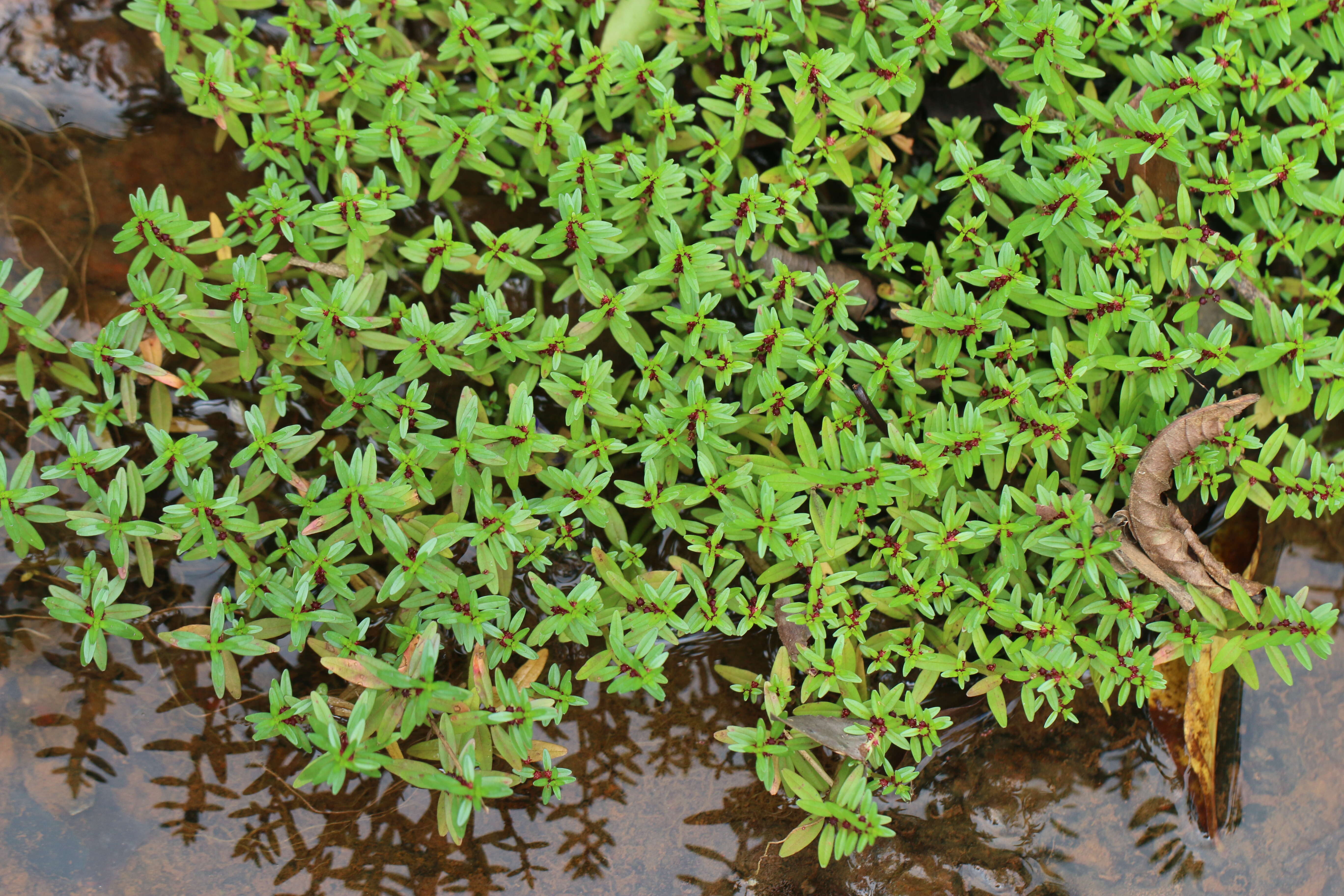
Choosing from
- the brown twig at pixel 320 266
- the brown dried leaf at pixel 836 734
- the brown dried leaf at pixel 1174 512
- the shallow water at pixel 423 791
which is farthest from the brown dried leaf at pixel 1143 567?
the brown twig at pixel 320 266

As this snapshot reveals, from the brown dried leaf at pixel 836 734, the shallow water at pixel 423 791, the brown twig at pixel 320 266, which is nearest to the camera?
the brown dried leaf at pixel 836 734

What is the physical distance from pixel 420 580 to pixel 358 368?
0.90 m

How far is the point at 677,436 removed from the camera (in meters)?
3.27

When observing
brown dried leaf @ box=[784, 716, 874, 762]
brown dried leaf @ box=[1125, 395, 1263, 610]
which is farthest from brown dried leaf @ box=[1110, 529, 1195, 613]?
brown dried leaf @ box=[784, 716, 874, 762]

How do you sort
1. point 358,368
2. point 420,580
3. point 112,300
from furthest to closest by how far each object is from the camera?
point 112,300
point 358,368
point 420,580

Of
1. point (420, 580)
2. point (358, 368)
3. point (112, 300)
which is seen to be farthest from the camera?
point (112, 300)

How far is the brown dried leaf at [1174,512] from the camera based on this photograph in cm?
329

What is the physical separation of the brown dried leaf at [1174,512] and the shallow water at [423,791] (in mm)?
671

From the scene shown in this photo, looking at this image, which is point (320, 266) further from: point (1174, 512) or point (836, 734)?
point (1174, 512)

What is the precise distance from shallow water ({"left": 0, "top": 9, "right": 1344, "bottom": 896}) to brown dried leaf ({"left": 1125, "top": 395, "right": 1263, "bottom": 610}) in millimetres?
671

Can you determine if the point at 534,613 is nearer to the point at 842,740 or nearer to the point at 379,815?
the point at 379,815

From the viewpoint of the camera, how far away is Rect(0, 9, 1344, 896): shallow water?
325 centimetres

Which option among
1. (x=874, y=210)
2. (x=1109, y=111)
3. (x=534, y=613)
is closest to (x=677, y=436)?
(x=534, y=613)

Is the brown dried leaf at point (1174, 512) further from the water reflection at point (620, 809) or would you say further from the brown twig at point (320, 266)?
the brown twig at point (320, 266)
